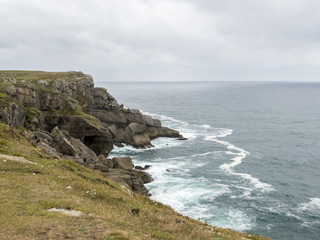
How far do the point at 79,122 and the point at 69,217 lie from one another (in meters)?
55.9

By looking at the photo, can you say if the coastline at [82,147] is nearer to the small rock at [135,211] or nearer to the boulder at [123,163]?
the small rock at [135,211]

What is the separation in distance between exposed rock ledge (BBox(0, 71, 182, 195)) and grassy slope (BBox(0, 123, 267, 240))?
47.4 ft

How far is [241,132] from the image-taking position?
9681 cm

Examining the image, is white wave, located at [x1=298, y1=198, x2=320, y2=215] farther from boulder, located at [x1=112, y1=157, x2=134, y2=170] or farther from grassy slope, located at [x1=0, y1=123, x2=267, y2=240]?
boulder, located at [x1=112, y1=157, x2=134, y2=170]

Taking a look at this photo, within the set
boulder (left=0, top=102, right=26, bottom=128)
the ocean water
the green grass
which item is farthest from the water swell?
the green grass

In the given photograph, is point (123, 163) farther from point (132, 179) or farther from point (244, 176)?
point (244, 176)

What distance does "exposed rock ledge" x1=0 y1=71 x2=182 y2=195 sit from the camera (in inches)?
1850

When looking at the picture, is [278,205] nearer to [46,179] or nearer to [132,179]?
[132,179]

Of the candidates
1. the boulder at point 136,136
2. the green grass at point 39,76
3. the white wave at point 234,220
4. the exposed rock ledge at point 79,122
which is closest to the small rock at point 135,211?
the exposed rock ledge at point 79,122

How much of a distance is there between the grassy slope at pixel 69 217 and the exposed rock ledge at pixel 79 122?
14460 mm

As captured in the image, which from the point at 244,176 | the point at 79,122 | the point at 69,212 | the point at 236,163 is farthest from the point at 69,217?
the point at 79,122

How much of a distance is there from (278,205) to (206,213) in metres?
12.4

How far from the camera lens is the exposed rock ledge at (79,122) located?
154ft

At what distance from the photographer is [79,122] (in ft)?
226
